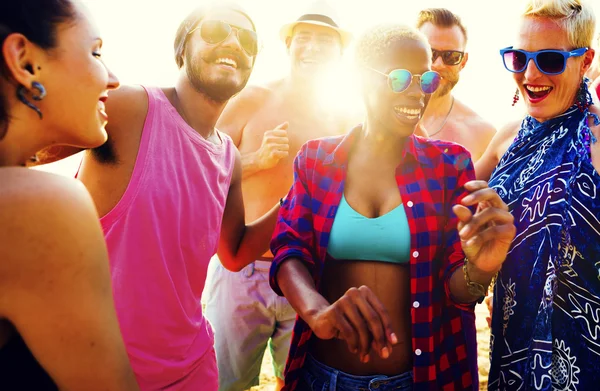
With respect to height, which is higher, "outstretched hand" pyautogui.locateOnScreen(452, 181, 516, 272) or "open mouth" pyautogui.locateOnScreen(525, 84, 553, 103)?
"open mouth" pyautogui.locateOnScreen(525, 84, 553, 103)

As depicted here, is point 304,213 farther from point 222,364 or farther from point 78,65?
point 222,364

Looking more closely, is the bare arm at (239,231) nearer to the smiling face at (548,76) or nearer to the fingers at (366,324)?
the fingers at (366,324)

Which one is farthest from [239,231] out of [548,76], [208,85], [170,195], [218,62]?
[548,76]

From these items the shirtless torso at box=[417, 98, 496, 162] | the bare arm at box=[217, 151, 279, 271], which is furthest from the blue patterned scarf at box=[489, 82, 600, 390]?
the shirtless torso at box=[417, 98, 496, 162]

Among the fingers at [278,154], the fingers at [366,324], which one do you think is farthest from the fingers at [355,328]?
the fingers at [278,154]

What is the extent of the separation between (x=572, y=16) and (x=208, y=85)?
69.7 inches

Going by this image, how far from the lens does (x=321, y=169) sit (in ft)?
6.88

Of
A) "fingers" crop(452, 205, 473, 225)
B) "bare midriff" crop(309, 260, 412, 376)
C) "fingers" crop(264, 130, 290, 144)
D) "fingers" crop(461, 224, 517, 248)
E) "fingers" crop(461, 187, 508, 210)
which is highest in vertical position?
"fingers" crop(461, 187, 508, 210)

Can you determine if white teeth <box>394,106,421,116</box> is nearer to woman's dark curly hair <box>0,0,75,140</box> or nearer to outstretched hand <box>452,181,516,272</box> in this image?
outstretched hand <box>452,181,516,272</box>

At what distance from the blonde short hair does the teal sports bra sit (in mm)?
1164

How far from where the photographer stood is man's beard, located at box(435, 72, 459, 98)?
4047mm

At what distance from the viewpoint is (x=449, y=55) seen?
391 cm

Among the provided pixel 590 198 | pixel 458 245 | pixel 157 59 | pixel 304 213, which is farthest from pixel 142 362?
pixel 157 59

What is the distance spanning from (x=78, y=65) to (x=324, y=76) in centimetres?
297
